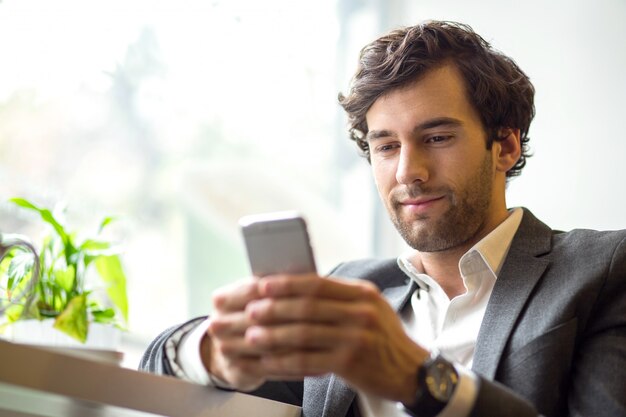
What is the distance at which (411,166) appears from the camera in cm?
161

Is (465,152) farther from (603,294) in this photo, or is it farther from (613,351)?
(613,351)

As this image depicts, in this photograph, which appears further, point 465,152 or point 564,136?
point 564,136

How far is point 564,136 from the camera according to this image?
2.43 meters

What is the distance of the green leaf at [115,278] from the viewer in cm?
168

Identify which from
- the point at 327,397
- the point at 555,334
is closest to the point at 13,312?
the point at 327,397

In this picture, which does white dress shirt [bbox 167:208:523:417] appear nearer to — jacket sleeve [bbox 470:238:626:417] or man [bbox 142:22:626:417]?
man [bbox 142:22:626:417]

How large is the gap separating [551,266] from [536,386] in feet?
0.85

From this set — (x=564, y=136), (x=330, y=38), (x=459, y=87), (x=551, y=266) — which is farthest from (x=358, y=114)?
(x=330, y=38)

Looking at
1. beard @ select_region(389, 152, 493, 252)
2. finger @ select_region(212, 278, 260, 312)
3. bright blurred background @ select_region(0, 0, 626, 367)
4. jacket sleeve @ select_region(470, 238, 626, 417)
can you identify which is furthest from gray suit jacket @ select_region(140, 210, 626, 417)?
bright blurred background @ select_region(0, 0, 626, 367)

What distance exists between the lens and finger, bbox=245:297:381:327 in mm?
939

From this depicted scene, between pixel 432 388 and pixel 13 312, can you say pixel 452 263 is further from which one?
pixel 13 312

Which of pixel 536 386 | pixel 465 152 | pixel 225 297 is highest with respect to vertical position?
pixel 465 152

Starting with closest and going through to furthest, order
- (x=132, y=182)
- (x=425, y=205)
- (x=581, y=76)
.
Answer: (x=425, y=205), (x=581, y=76), (x=132, y=182)

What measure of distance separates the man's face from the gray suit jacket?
0.14m
